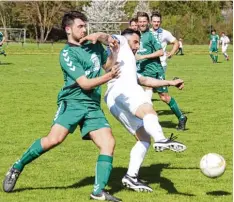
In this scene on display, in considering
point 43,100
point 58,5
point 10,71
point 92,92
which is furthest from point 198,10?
point 92,92

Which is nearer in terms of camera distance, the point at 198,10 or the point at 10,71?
the point at 10,71

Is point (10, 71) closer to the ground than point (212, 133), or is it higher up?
closer to the ground

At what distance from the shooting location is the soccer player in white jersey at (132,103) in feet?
22.7

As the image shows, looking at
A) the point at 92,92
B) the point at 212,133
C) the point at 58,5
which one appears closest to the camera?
the point at 92,92

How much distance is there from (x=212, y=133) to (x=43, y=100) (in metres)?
6.57

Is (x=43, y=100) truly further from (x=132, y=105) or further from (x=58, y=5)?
(x=58, y=5)

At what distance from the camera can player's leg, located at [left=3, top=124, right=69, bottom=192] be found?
22.0ft

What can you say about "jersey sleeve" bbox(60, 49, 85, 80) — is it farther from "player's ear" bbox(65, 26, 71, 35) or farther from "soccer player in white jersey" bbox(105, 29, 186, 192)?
"soccer player in white jersey" bbox(105, 29, 186, 192)

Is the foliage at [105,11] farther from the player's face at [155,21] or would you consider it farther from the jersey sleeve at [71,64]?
the jersey sleeve at [71,64]

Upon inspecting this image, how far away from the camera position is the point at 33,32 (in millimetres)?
78312

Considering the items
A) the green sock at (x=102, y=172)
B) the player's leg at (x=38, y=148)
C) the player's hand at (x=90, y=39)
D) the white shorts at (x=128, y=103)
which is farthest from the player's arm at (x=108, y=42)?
the green sock at (x=102, y=172)

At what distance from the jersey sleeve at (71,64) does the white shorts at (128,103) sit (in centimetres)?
75

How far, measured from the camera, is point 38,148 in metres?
6.82

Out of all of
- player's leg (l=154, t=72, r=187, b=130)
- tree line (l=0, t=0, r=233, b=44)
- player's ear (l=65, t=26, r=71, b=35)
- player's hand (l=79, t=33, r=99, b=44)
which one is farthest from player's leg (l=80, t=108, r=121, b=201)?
tree line (l=0, t=0, r=233, b=44)
